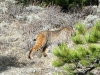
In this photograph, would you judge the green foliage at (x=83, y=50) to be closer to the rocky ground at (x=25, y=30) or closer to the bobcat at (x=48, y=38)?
the rocky ground at (x=25, y=30)

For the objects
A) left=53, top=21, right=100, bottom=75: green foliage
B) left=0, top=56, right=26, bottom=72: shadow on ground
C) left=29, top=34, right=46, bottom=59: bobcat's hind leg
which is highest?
left=53, top=21, right=100, bottom=75: green foliage

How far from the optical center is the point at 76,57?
23.2 ft

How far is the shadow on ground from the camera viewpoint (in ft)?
34.0

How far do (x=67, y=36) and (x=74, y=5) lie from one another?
5.19 metres

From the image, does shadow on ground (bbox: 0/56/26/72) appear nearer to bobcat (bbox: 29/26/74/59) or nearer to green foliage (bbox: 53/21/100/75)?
bobcat (bbox: 29/26/74/59)

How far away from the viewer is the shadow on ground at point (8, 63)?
1036 centimetres

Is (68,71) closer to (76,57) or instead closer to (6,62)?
(76,57)

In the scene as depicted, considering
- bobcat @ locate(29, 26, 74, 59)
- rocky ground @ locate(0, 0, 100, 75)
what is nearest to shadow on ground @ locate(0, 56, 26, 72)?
rocky ground @ locate(0, 0, 100, 75)

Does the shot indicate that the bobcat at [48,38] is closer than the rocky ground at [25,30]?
No

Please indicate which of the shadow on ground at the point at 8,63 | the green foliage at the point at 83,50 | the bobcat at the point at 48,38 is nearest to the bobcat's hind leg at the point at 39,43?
the bobcat at the point at 48,38

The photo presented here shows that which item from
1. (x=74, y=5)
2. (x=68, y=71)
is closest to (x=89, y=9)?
(x=74, y=5)

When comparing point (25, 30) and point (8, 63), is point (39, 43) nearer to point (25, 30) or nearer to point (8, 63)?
point (8, 63)

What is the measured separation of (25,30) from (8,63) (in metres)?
3.33

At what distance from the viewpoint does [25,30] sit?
45.6 feet
